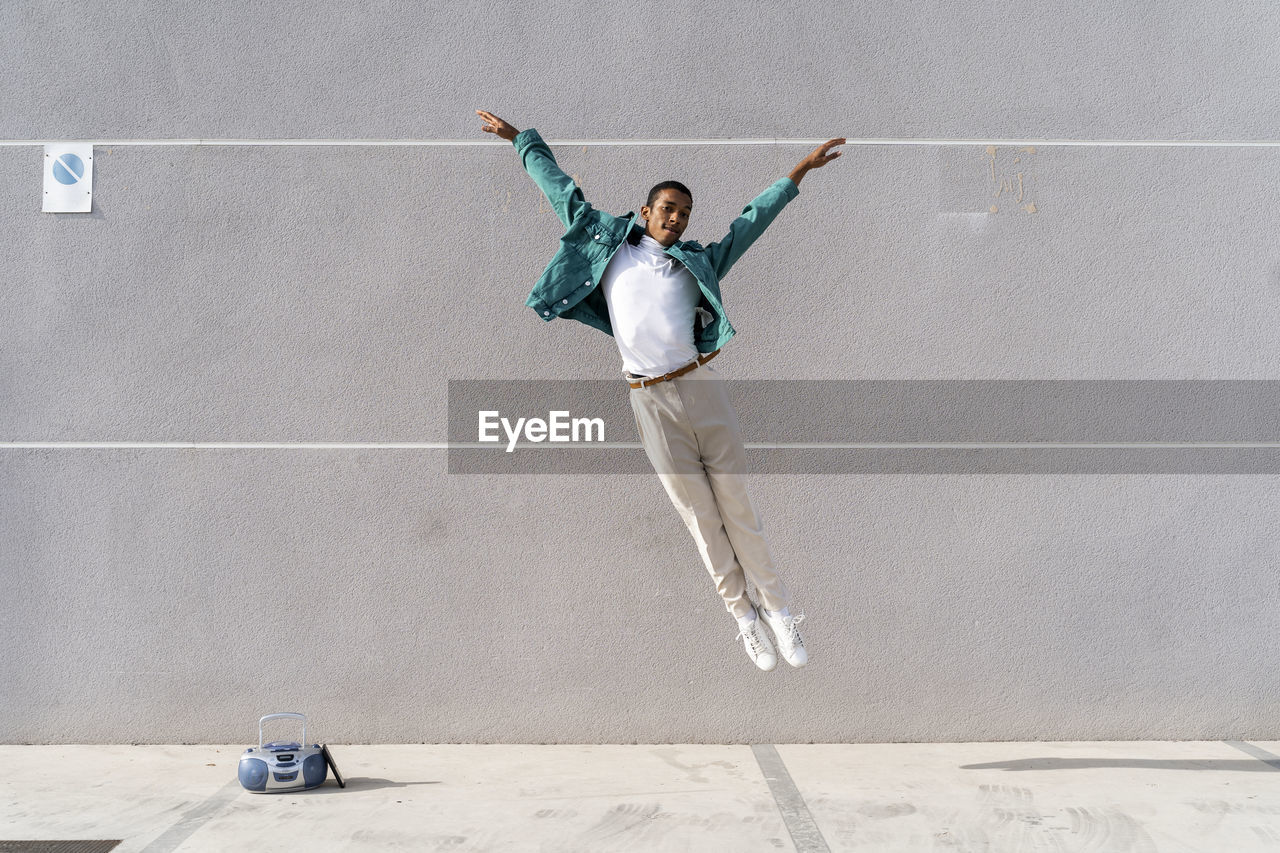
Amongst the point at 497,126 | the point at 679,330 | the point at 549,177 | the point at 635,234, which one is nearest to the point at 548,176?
the point at 549,177

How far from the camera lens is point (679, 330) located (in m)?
3.65

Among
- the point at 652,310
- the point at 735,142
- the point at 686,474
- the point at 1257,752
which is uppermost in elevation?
the point at 735,142

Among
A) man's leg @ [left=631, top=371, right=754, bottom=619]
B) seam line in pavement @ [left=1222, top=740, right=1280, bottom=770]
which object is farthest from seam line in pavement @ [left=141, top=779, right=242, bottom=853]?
seam line in pavement @ [left=1222, top=740, right=1280, bottom=770]

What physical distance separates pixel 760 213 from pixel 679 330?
49 cm

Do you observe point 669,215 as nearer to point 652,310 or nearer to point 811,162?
point 652,310

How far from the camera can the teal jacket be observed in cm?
363

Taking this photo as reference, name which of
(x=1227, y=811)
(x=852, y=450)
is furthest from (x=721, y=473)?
(x=1227, y=811)

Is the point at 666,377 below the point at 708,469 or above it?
above

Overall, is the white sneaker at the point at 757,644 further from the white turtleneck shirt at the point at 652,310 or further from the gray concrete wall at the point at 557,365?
the white turtleneck shirt at the point at 652,310

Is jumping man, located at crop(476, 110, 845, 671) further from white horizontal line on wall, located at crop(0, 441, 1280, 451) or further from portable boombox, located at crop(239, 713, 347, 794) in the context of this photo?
portable boombox, located at crop(239, 713, 347, 794)

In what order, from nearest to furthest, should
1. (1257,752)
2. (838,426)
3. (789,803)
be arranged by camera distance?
(789,803), (1257,752), (838,426)

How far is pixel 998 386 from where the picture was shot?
4.27 metres

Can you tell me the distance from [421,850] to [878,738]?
195cm

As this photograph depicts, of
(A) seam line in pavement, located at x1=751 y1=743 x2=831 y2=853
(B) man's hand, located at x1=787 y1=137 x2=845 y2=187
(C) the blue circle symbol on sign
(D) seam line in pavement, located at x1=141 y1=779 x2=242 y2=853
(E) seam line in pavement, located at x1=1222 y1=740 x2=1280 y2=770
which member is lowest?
(E) seam line in pavement, located at x1=1222 y1=740 x2=1280 y2=770
